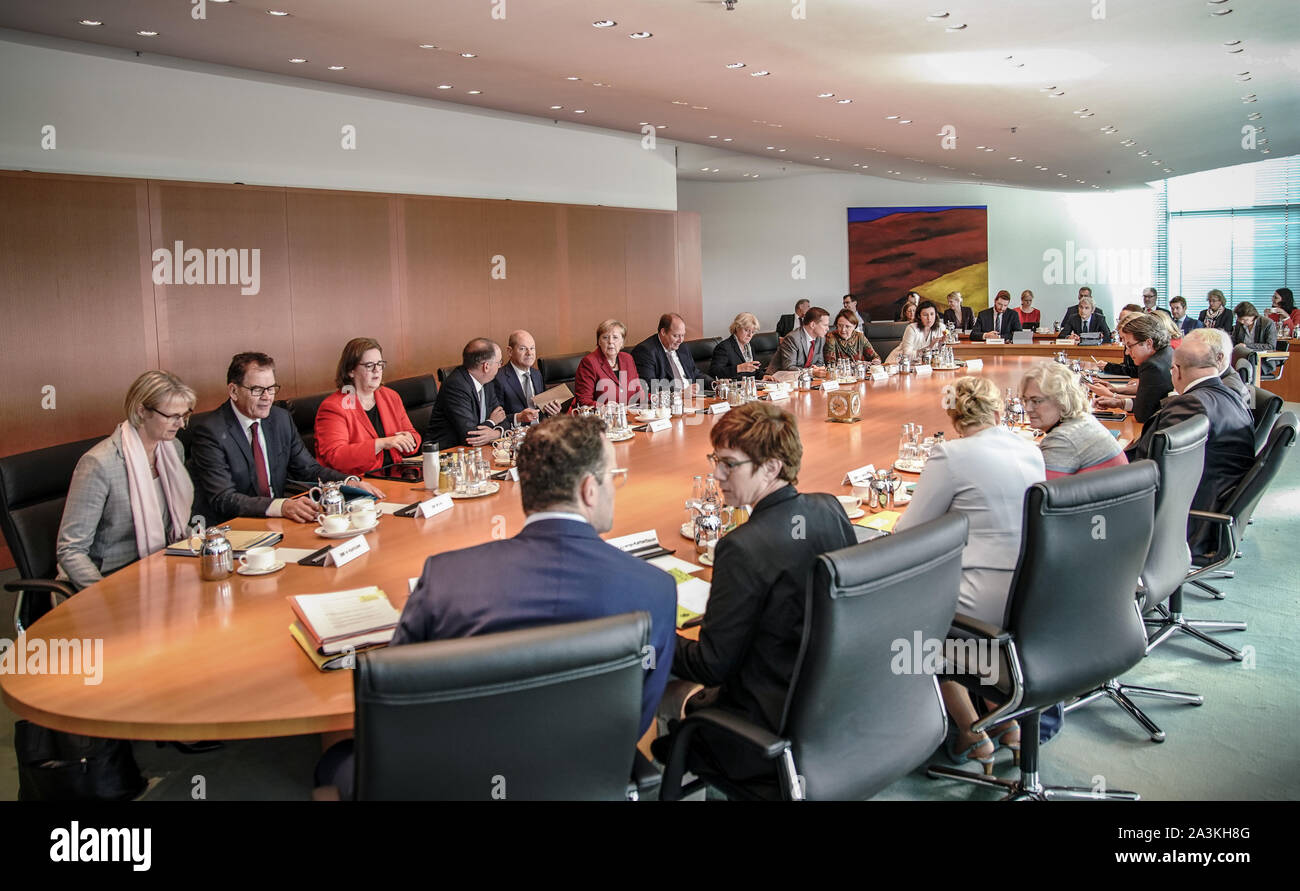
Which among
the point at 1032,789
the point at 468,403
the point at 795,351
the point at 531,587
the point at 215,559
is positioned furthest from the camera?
the point at 795,351

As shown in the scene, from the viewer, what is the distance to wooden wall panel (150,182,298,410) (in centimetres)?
609

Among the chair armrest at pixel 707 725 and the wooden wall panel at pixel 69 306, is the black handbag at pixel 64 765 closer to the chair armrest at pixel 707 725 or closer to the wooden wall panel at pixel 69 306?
the chair armrest at pixel 707 725

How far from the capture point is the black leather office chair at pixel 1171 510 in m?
2.92

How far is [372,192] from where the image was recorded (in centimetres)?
747

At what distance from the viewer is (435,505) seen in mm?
3377

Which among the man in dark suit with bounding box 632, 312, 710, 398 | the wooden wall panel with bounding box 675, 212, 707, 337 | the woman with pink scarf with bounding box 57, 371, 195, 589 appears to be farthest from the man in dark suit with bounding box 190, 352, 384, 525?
the wooden wall panel with bounding box 675, 212, 707, 337

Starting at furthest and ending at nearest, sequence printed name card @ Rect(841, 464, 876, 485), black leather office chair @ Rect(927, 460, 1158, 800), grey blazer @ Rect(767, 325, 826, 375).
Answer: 1. grey blazer @ Rect(767, 325, 826, 375)
2. printed name card @ Rect(841, 464, 876, 485)
3. black leather office chair @ Rect(927, 460, 1158, 800)

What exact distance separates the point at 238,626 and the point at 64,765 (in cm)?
56

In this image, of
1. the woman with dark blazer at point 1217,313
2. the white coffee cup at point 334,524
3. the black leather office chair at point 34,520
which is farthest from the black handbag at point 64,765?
the woman with dark blazer at point 1217,313

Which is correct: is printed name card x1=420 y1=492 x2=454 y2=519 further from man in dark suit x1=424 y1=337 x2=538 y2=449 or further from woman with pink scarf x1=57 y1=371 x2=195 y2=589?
man in dark suit x1=424 y1=337 x2=538 y2=449

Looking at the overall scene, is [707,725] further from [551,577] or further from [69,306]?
[69,306]

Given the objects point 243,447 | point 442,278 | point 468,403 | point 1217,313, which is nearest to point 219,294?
point 442,278

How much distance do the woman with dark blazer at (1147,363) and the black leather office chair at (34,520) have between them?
4.80m
